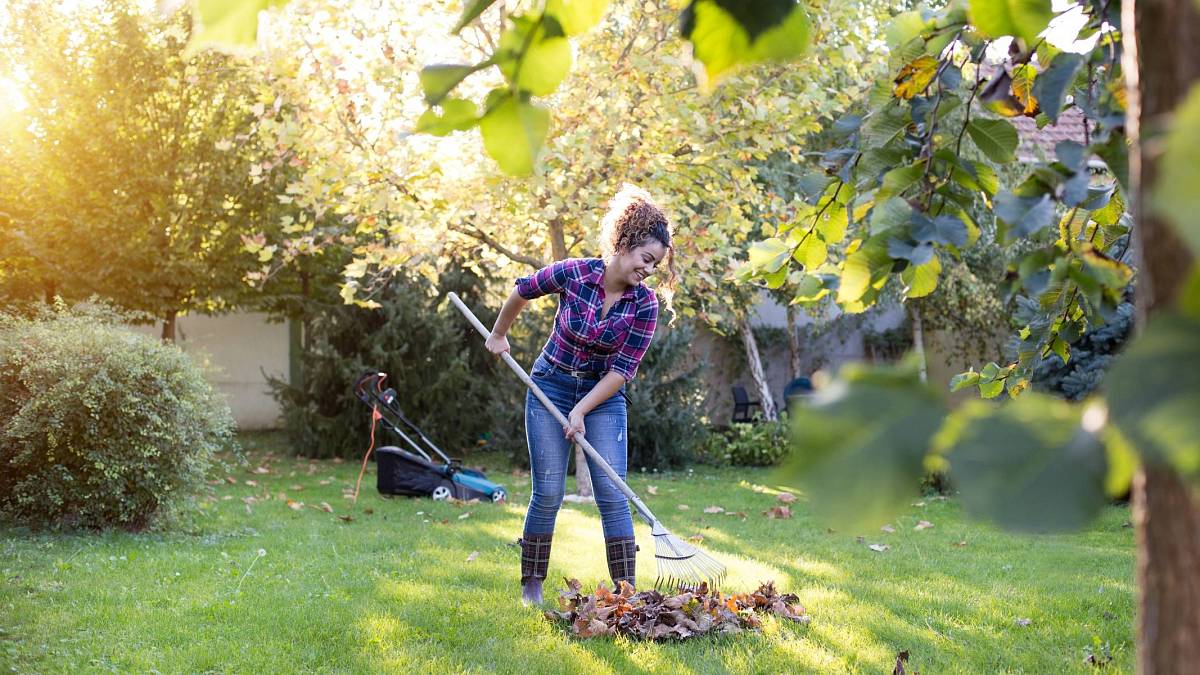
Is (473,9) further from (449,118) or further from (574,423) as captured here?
(574,423)

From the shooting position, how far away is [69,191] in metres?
12.7

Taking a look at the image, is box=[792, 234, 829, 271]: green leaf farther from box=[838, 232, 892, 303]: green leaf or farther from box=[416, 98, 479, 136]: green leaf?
box=[416, 98, 479, 136]: green leaf

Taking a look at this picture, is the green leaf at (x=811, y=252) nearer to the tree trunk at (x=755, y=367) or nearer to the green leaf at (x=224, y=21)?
the green leaf at (x=224, y=21)

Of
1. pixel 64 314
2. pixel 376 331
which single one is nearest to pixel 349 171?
pixel 64 314

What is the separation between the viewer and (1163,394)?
1.40ft

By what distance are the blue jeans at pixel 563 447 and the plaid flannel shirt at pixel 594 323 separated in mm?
108

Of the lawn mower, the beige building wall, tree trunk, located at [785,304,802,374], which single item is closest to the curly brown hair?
the lawn mower

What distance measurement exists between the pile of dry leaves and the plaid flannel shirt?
3.04 feet

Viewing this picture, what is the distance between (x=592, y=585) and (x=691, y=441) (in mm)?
6793

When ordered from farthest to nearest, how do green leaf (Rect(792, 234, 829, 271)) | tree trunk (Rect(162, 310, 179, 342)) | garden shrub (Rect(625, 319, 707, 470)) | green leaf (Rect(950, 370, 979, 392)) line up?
tree trunk (Rect(162, 310, 179, 342)) → garden shrub (Rect(625, 319, 707, 470)) → green leaf (Rect(950, 370, 979, 392)) → green leaf (Rect(792, 234, 829, 271))

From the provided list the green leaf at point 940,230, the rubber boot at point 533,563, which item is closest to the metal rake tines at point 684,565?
the rubber boot at point 533,563

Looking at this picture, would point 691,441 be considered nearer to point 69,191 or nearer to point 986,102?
point 69,191

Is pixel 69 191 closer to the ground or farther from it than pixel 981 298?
farther from it

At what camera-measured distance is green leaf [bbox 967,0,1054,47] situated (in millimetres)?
874
